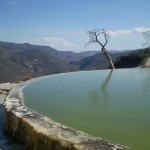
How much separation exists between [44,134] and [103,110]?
280 cm

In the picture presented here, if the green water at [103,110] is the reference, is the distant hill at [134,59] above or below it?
below

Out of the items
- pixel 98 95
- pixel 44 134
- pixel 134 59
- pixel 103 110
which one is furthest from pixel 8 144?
pixel 134 59

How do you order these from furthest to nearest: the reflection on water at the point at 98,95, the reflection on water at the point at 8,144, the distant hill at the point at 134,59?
the distant hill at the point at 134,59, the reflection on water at the point at 98,95, the reflection on water at the point at 8,144

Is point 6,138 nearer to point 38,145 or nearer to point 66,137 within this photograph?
point 38,145

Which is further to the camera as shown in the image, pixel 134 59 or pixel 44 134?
pixel 134 59

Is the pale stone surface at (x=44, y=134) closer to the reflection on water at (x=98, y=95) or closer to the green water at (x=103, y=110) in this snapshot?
the green water at (x=103, y=110)

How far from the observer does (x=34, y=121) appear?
19.4 ft

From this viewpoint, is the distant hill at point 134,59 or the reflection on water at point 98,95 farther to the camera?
the distant hill at point 134,59

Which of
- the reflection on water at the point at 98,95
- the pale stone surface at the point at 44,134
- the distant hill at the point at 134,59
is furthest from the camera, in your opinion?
the distant hill at the point at 134,59

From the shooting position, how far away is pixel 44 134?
202 inches

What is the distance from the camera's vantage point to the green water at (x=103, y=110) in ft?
18.9

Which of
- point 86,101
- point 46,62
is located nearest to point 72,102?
point 86,101

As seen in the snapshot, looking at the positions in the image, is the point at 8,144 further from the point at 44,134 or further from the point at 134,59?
the point at 134,59

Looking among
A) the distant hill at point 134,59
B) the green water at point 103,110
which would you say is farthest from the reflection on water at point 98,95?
the distant hill at point 134,59
